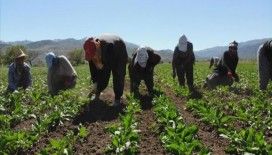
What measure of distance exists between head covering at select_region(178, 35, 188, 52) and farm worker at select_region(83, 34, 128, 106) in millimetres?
3105

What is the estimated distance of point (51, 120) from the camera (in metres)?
7.91

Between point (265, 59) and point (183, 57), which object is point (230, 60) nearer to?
point (183, 57)

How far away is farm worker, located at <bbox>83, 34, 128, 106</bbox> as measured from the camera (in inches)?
380

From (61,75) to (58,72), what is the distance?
109mm

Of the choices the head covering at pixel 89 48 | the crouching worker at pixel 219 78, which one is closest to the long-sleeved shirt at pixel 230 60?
the crouching worker at pixel 219 78

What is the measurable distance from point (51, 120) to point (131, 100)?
273 centimetres

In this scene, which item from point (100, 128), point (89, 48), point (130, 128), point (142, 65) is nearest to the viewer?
point (130, 128)

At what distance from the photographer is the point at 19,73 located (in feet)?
39.3

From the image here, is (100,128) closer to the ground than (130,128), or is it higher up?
closer to the ground

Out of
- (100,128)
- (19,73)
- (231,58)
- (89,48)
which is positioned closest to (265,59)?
(231,58)

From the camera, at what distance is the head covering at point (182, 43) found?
13.1 metres

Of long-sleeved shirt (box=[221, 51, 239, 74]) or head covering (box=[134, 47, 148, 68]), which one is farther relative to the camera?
long-sleeved shirt (box=[221, 51, 239, 74])

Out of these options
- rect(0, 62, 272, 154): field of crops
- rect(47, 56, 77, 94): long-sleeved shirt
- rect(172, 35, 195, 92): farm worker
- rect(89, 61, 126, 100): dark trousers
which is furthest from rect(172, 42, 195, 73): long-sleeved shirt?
rect(89, 61, 126, 100): dark trousers

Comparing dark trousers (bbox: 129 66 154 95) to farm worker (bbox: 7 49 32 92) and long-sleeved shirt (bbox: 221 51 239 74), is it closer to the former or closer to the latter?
farm worker (bbox: 7 49 32 92)
